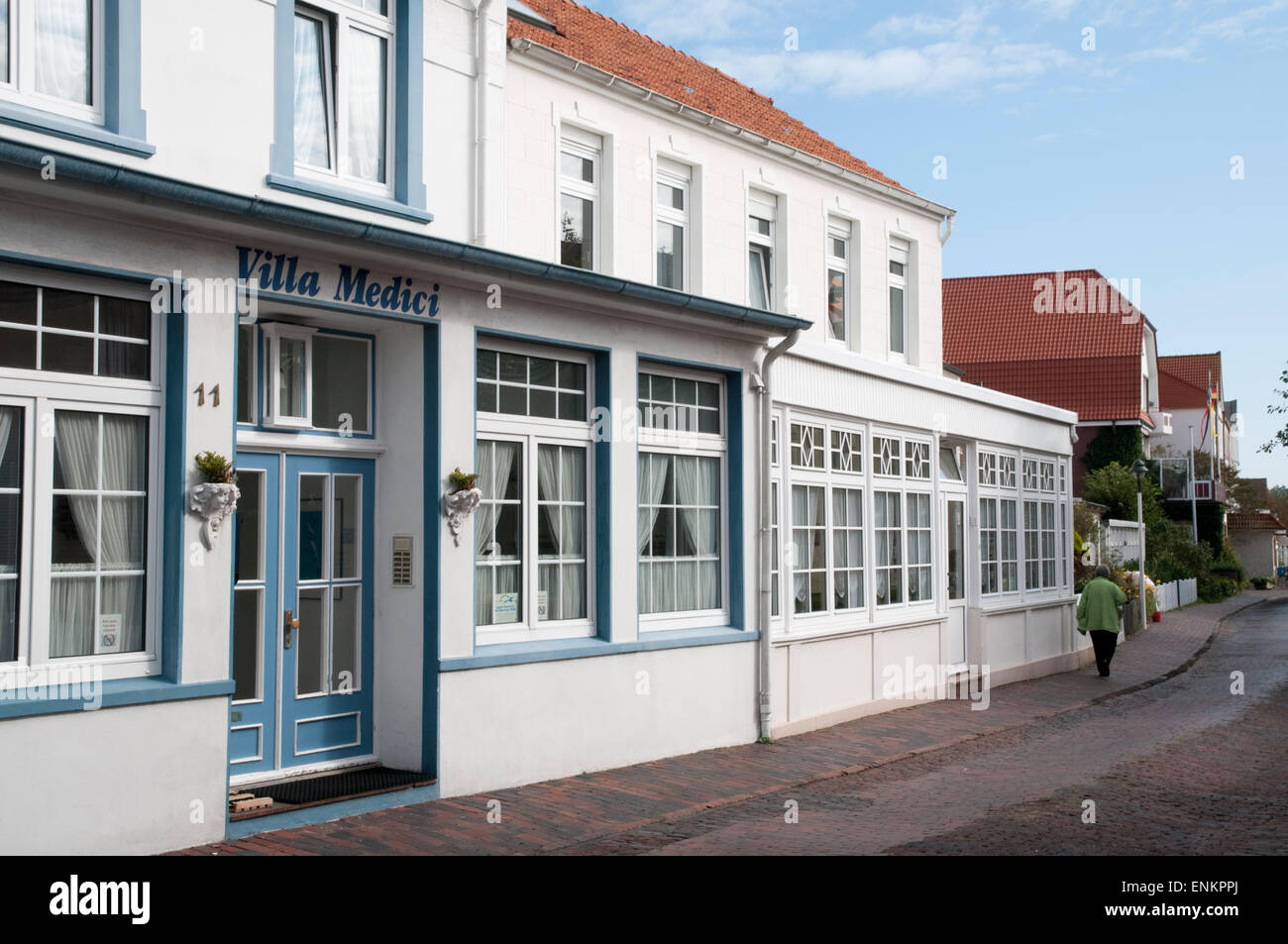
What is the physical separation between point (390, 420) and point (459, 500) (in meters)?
0.86

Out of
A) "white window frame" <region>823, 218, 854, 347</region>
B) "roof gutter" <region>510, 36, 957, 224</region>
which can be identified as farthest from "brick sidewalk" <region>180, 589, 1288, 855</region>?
"roof gutter" <region>510, 36, 957, 224</region>

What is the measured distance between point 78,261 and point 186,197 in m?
0.71

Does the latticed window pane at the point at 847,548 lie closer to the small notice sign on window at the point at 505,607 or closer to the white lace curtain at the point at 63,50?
the small notice sign on window at the point at 505,607

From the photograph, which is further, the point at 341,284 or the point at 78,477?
the point at 341,284

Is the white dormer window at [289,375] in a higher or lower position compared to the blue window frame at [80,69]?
lower

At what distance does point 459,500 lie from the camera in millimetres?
9758

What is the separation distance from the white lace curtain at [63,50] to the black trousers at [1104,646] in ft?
56.1

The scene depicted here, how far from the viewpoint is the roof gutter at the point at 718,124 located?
38.5ft

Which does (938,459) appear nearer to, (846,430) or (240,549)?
(846,430)

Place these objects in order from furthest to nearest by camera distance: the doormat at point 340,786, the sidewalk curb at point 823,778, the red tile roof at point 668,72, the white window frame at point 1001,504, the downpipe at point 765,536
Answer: the white window frame at point 1001,504 < the red tile roof at point 668,72 < the downpipe at point 765,536 < the sidewalk curb at point 823,778 < the doormat at point 340,786

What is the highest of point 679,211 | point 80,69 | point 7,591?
point 679,211

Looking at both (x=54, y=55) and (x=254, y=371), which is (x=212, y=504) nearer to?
(x=254, y=371)

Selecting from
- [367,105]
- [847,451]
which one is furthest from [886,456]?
[367,105]

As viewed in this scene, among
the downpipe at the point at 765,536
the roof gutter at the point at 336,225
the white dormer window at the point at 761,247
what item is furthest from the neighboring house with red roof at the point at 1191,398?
the roof gutter at the point at 336,225
